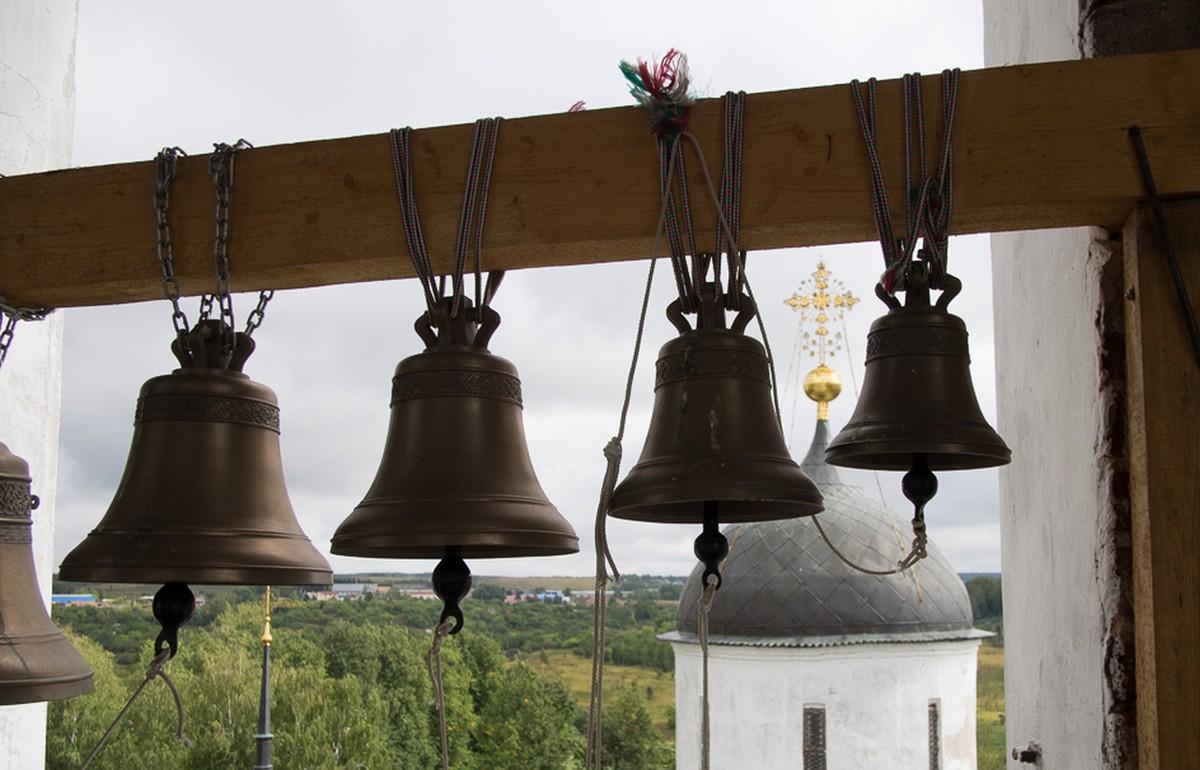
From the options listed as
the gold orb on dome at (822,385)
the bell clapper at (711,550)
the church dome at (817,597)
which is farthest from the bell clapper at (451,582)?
the gold orb on dome at (822,385)

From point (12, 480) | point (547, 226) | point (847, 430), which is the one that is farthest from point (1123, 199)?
point (12, 480)

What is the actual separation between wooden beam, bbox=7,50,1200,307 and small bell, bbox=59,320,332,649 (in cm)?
18

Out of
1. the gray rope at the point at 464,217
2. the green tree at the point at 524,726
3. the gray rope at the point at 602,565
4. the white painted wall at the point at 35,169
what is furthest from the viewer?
the green tree at the point at 524,726

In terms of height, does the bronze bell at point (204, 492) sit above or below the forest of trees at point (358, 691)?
above

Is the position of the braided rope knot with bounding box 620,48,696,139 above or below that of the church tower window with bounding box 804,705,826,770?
above

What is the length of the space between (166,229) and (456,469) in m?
0.67

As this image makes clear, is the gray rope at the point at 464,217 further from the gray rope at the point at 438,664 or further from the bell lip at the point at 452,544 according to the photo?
the gray rope at the point at 438,664

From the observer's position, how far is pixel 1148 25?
87.7 inches

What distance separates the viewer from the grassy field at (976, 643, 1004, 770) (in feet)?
46.7

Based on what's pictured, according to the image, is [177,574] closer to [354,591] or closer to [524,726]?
[354,591]

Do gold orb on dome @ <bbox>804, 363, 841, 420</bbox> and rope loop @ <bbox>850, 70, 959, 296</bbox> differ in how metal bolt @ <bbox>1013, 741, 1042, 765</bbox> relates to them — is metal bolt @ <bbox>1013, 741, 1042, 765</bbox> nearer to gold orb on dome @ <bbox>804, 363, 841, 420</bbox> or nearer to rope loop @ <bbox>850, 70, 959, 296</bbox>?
rope loop @ <bbox>850, 70, 959, 296</bbox>

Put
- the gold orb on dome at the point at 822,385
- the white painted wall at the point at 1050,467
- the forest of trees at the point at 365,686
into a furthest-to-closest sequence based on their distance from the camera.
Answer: the forest of trees at the point at 365,686
the gold orb on dome at the point at 822,385
the white painted wall at the point at 1050,467

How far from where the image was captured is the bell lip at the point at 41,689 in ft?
6.64

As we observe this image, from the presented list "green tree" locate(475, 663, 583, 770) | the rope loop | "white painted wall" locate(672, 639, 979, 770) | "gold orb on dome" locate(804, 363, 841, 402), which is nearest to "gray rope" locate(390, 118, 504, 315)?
the rope loop
